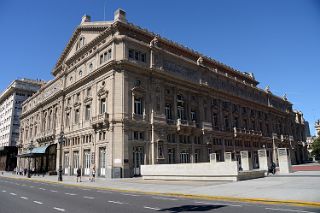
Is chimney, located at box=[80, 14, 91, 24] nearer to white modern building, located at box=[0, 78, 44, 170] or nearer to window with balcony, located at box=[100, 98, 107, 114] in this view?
window with balcony, located at box=[100, 98, 107, 114]

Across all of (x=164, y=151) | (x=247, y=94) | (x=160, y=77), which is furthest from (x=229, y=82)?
(x=164, y=151)

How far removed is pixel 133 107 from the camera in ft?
132

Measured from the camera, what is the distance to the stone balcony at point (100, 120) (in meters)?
39.0

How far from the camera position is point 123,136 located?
37469mm

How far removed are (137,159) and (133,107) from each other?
752 centimetres

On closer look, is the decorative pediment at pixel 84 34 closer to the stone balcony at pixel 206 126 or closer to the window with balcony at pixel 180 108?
the window with balcony at pixel 180 108

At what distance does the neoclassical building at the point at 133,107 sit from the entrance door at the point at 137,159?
0.46 feet

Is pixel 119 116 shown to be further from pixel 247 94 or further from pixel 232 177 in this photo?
pixel 247 94

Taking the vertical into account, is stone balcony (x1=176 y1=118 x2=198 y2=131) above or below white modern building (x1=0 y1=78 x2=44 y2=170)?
below

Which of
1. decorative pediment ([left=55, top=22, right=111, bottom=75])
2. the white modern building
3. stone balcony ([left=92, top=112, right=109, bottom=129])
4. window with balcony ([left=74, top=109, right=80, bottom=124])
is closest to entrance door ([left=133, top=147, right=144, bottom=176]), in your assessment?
stone balcony ([left=92, top=112, right=109, bottom=129])

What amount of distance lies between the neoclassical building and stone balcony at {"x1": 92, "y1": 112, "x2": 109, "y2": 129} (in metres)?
0.14

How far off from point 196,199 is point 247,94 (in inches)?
2283

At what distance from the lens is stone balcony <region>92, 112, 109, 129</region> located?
3898cm

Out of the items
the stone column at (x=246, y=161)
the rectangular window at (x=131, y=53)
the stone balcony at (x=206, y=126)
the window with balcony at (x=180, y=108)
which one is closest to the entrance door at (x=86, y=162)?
the window with balcony at (x=180, y=108)
